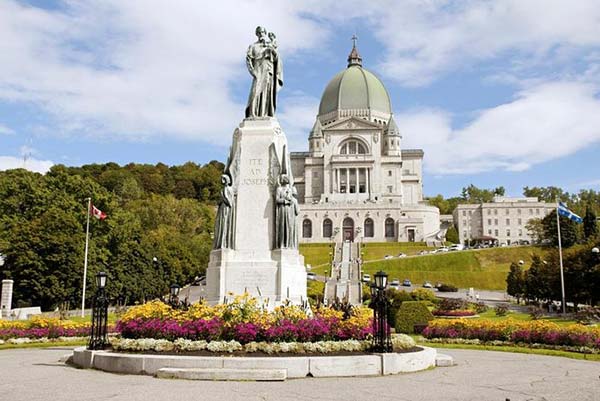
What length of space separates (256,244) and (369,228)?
8725 centimetres

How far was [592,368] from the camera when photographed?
46.8ft

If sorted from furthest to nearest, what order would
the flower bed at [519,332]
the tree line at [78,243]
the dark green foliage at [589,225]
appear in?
1. the dark green foliage at [589,225]
2. the tree line at [78,243]
3. the flower bed at [519,332]

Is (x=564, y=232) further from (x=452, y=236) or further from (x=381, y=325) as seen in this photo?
(x=381, y=325)

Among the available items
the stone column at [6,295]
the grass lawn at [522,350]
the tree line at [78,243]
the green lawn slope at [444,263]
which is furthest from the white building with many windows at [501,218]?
the grass lawn at [522,350]

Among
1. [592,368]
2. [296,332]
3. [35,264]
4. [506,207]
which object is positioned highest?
[506,207]

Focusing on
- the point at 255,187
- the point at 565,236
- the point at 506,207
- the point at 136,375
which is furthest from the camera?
the point at 506,207

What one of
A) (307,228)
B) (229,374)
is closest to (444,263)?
(307,228)

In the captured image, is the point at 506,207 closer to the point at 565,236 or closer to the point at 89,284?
the point at 565,236

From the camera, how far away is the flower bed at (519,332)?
18.3 meters

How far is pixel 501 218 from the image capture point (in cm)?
12262

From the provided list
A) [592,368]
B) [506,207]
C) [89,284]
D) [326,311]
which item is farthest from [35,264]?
[506,207]

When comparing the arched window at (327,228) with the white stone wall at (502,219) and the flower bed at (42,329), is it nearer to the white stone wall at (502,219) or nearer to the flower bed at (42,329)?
the white stone wall at (502,219)

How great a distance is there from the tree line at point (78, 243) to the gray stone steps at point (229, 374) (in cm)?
3463

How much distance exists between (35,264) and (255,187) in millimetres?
30676
